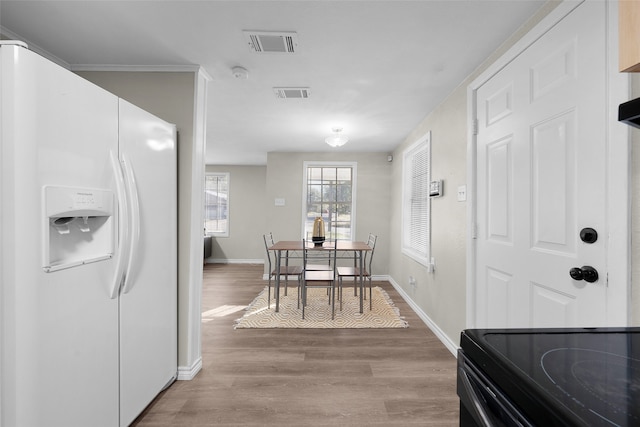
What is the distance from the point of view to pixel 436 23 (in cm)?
167

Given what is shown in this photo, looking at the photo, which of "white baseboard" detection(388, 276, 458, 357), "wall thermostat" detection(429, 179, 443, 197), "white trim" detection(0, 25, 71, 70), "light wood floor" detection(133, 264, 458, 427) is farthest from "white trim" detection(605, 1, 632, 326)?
"white trim" detection(0, 25, 71, 70)

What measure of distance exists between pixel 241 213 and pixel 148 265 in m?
5.42

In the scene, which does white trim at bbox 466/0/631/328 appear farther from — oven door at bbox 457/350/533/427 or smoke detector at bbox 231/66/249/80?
smoke detector at bbox 231/66/249/80

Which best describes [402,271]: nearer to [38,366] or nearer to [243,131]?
[243,131]

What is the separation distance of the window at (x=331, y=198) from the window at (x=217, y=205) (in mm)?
2539

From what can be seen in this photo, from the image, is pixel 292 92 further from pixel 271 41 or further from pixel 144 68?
pixel 144 68

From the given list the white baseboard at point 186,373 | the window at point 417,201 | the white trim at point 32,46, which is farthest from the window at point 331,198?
the white trim at point 32,46

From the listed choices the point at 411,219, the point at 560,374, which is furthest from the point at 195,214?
the point at 411,219

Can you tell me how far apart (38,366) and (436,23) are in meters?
2.41

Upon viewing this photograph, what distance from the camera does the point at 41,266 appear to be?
3.51ft

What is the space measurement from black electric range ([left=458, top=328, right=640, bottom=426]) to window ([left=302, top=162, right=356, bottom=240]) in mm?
4706

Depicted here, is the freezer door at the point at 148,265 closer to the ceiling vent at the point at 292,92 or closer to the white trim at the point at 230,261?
the ceiling vent at the point at 292,92

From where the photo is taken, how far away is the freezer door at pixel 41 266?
1004mm

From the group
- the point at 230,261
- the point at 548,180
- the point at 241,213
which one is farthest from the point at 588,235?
the point at 230,261
